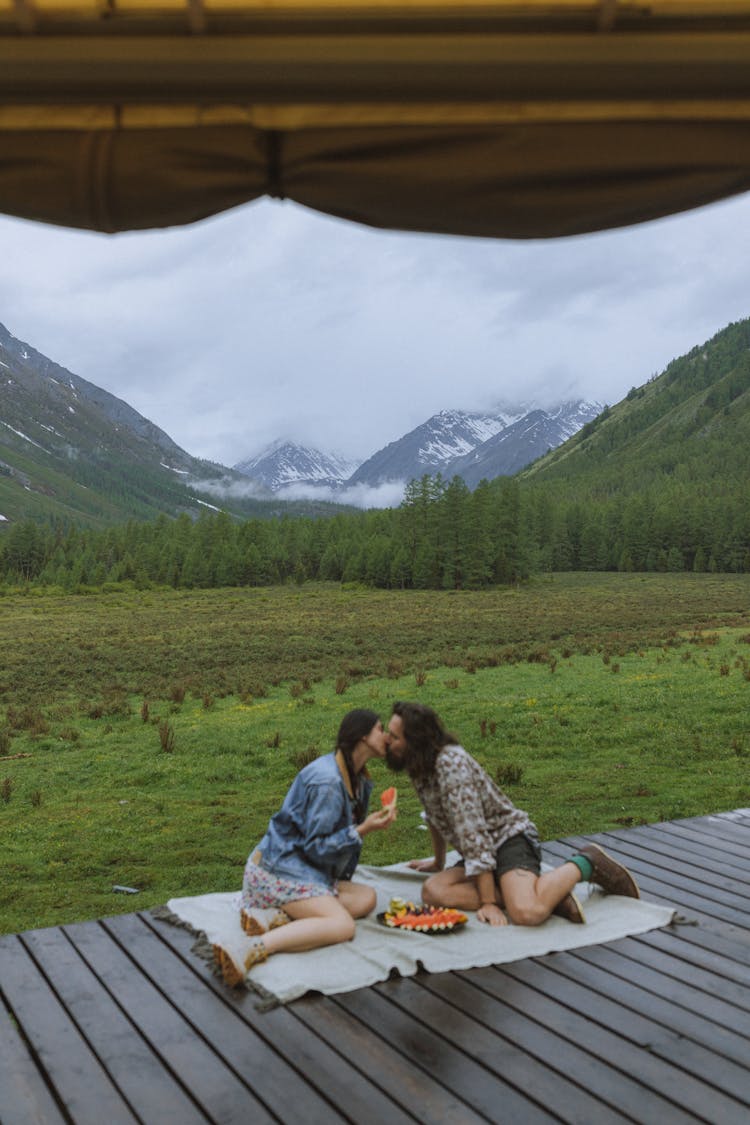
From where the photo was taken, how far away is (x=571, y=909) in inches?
168

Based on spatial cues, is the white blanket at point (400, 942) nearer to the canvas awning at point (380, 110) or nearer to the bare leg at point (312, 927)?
the bare leg at point (312, 927)

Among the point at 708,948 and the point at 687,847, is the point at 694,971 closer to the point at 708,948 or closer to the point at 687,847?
the point at 708,948

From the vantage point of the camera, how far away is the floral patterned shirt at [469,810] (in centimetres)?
425

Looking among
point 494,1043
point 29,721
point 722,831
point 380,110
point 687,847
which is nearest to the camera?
point 380,110

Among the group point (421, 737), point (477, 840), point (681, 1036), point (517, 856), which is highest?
point (421, 737)

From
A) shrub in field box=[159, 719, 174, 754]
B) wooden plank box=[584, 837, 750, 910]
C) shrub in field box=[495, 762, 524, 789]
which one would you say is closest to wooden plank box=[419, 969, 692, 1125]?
wooden plank box=[584, 837, 750, 910]

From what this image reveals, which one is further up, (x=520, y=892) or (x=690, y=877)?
(x=520, y=892)

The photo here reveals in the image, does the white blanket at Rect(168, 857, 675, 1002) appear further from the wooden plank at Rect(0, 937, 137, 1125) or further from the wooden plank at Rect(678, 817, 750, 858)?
the wooden plank at Rect(678, 817, 750, 858)

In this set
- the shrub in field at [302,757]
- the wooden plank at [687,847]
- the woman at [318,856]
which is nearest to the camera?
the woman at [318,856]

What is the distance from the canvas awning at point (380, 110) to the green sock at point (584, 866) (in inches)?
132

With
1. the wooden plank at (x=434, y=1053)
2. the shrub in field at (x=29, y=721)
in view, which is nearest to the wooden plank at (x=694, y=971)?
the wooden plank at (x=434, y=1053)

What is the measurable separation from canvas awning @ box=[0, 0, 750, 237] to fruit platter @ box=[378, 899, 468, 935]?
328 cm

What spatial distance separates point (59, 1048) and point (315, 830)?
1.38m

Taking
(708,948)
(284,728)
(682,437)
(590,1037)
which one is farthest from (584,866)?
(682,437)
